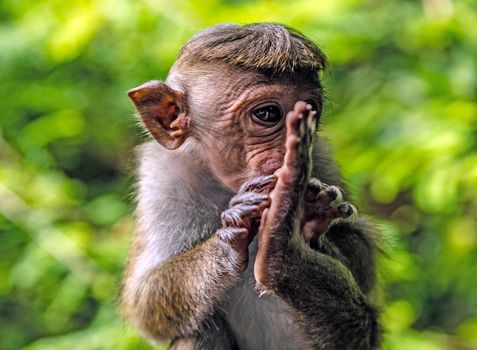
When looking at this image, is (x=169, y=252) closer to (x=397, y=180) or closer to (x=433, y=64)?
(x=397, y=180)

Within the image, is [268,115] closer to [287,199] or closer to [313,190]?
[313,190]

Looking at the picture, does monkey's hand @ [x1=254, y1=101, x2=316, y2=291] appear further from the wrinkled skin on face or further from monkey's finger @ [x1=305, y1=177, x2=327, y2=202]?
the wrinkled skin on face

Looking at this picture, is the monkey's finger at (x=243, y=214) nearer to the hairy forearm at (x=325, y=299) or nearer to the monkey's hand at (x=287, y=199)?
the monkey's hand at (x=287, y=199)

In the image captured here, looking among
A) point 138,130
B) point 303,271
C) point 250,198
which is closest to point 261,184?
point 250,198

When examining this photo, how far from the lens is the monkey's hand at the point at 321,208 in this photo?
4695mm

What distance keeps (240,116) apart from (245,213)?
880 mm

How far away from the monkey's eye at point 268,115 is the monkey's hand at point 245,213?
0.43m

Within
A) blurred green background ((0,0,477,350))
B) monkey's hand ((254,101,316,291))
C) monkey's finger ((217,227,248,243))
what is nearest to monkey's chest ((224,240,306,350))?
blurred green background ((0,0,477,350))

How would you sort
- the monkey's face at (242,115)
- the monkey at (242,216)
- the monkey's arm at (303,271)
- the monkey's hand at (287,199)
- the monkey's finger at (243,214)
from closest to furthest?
the monkey's hand at (287,199)
the monkey's arm at (303,271)
the monkey's finger at (243,214)
the monkey at (242,216)
the monkey's face at (242,115)

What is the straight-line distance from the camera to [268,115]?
204 inches

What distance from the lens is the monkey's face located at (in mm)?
5145

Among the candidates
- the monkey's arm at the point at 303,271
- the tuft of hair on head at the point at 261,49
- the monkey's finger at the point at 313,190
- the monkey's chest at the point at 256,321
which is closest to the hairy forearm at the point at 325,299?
the monkey's arm at the point at 303,271

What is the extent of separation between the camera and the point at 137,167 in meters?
6.42

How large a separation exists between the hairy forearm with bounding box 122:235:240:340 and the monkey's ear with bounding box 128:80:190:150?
2.32 ft
